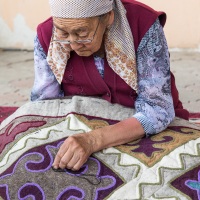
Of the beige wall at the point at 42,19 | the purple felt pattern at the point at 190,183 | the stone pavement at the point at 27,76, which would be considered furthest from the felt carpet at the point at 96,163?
the beige wall at the point at 42,19

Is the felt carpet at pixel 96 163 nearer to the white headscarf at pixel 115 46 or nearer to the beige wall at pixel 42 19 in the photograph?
the white headscarf at pixel 115 46

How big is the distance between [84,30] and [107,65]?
0.30 m

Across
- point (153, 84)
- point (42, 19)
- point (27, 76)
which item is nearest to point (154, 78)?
point (153, 84)

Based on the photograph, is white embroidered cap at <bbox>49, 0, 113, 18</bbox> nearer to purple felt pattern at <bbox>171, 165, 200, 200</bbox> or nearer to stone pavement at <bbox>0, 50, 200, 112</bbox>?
purple felt pattern at <bbox>171, 165, 200, 200</bbox>

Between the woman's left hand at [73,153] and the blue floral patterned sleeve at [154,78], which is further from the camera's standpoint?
the blue floral patterned sleeve at [154,78]

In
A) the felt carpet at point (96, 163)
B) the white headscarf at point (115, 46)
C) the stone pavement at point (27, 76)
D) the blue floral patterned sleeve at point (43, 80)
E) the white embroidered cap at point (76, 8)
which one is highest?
the white embroidered cap at point (76, 8)

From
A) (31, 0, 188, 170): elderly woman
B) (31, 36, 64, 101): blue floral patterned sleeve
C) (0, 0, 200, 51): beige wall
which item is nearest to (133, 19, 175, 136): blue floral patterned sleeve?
(31, 0, 188, 170): elderly woman

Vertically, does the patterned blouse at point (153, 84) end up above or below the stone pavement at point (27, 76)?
above

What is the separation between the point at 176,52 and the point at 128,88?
2493 millimetres

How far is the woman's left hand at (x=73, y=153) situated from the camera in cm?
177

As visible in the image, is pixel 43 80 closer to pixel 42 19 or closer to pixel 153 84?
pixel 153 84

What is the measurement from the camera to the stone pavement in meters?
3.51

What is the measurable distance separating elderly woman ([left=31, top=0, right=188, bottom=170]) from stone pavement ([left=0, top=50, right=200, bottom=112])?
4.01 feet

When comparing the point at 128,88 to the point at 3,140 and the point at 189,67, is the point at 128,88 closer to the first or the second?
the point at 3,140
